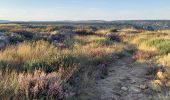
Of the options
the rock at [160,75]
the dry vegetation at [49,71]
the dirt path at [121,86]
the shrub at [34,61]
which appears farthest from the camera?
the rock at [160,75]

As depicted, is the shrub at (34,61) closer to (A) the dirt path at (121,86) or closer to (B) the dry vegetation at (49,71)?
(B) the dry vegetation at (49,71)

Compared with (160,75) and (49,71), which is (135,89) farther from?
(49,71)

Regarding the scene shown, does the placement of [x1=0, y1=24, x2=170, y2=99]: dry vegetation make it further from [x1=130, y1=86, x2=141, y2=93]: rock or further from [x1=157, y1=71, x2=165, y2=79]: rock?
[x1=130, y1=86, x2=141, y2=93]: rock

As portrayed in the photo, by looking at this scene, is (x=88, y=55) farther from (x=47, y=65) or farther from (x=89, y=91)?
(x=89, y=91)

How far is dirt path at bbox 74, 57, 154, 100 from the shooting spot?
7645 mm

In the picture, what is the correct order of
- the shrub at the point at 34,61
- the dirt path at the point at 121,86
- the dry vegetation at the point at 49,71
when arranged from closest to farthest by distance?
the dry vegetation at the point at 49,71, the dirt path at the point at 121,86, the shrub at the point at 34,61

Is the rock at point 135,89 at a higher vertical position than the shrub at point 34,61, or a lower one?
lower

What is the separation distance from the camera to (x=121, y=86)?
29.3 feet

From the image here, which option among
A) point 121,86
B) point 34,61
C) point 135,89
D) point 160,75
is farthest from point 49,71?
point 160,75

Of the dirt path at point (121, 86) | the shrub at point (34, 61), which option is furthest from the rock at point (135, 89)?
the shrub at point (34, 61)

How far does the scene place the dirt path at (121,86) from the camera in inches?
301

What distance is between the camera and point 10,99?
559cm

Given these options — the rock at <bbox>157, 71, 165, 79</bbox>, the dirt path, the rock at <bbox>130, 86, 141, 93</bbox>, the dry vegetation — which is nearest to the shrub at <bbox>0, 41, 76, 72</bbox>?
the dry vegetation

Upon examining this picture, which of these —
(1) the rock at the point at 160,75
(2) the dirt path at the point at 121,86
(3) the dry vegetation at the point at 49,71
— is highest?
(3) the dry vegetation at the point at 49,71
